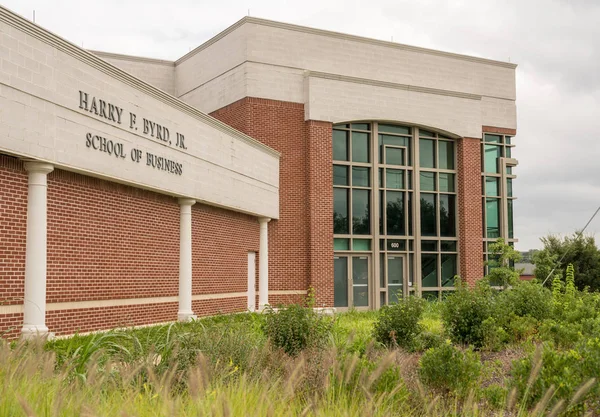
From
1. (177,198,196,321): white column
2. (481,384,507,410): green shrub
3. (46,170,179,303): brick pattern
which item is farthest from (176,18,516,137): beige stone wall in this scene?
(481,384,507,410): green shrub

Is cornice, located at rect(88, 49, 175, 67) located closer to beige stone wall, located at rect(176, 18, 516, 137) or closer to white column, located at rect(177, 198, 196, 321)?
beige stone wall, located at rect(176, 18, 516, 137)

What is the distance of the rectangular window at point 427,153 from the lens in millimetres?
32125

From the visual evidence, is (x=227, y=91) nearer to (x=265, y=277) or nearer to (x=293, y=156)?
(x=293, y=156)

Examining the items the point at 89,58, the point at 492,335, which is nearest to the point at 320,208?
the point at 89,58

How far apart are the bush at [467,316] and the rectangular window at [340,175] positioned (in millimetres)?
15303

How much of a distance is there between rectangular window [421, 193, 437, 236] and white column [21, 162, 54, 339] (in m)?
20.5

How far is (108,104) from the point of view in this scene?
16703mm

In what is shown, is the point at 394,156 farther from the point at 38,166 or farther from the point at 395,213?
the point at 38,166

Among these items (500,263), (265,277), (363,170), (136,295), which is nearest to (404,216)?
(363,170)

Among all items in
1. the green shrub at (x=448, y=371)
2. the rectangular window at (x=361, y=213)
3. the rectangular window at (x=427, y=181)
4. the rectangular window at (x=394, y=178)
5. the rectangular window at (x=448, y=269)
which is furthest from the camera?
the rectangular window at (x=448, y=269)

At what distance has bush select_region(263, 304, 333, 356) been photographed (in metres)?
12.9

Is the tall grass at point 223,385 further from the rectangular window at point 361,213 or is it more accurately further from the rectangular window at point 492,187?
the rectangular window at point 492,187

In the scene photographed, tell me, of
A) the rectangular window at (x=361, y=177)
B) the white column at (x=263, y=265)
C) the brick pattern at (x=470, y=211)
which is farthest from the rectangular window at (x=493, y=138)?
the white column at (x=263, y=265)

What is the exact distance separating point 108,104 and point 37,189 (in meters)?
3.33
